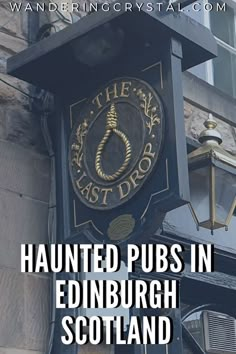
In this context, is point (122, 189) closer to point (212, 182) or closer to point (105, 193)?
point (105, 193)

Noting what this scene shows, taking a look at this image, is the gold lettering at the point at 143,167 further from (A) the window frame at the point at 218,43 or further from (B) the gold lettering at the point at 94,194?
(A) the window frame at the point at 218,43

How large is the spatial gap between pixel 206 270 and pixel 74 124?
1364 mm

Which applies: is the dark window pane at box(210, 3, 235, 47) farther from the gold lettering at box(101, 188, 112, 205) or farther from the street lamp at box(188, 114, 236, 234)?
the gold lettering at box(101, 188, 112, 205)

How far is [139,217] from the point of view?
14.4 ft

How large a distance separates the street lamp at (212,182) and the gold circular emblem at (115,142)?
21.8 inches

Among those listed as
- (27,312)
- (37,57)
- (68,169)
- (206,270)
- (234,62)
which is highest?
(234,62)

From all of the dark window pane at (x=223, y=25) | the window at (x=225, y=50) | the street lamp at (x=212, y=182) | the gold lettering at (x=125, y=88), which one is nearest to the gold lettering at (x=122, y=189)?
the gold lettering at (x=125, y=88)

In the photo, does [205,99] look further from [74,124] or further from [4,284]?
[4,284]

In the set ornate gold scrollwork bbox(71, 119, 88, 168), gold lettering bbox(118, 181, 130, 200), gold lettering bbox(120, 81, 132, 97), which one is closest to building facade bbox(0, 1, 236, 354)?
ornate gold scrollwork bbox(71, 119, 88, 168)

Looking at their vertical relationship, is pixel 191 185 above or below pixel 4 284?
above

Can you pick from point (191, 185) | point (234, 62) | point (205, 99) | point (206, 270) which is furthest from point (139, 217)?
point (234, 62)

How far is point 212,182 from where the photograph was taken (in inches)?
193

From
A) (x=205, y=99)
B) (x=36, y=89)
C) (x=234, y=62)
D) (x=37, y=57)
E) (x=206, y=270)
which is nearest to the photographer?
(x=37, y=57)

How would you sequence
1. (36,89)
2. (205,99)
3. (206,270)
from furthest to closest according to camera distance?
(205,99) → (206,270) → (36,89)
